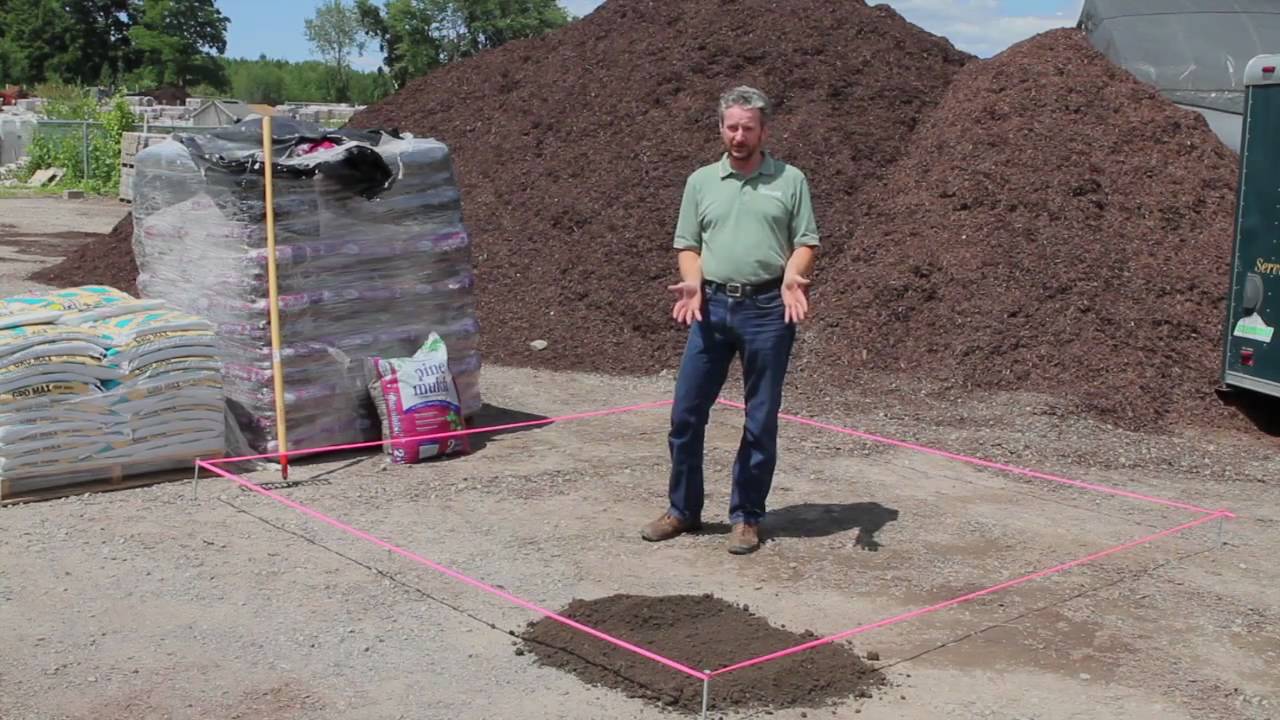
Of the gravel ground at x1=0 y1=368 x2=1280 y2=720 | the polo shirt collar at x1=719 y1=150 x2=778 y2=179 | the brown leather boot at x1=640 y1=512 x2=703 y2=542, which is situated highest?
the polo shirt collar at x1=719 y1=150 x2=778 y2=179

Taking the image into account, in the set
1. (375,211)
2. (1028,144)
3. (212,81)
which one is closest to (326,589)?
(375,211)

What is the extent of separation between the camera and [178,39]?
294 feet

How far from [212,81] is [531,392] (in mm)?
89923

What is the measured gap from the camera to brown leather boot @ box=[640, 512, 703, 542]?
6.37 meters

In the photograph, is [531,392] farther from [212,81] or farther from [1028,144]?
[212,81]

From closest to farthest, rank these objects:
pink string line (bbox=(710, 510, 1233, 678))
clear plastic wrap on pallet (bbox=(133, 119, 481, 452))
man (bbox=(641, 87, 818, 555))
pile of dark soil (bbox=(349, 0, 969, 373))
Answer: pink string line (bbox=(710, 510, 1233, 678)), man (bbox=(641, 87, 818, 555)), clear plastic wrap on pallet (bbox=(133, 119, 481, 452)), pile of dark soil (bbox=(349, 0, 969, 373))

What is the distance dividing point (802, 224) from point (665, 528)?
5.10ft

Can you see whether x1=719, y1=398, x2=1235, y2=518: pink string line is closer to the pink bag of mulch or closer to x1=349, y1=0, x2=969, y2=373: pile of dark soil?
the pink bag of mulch

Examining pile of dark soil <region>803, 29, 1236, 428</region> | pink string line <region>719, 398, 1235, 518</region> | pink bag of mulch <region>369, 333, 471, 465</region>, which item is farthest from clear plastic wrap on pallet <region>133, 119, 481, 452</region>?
pile of dark soil <region>803, 29, 1236, 428</region>

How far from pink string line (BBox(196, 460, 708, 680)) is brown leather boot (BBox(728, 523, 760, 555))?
1.10 meters

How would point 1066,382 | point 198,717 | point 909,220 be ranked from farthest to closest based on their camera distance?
point 909,220 < point 1066,382 < point 198,717

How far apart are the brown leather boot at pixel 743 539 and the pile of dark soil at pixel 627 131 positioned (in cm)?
442

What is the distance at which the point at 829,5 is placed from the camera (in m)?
15.0

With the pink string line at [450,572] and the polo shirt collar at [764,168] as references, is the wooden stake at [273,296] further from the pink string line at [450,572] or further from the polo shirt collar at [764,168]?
the polo shirt collar at [764,168]
